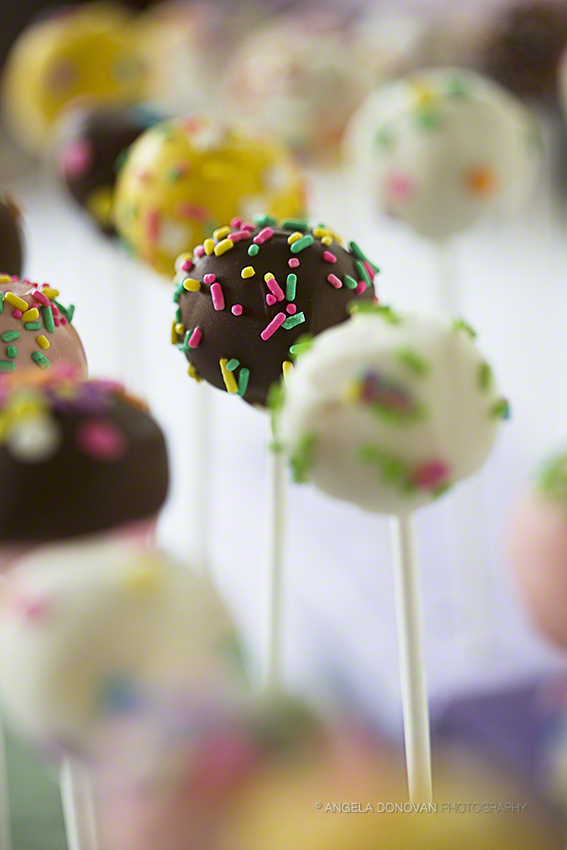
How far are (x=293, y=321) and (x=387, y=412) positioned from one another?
13 centimetres

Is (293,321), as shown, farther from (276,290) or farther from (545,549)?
(545,549)

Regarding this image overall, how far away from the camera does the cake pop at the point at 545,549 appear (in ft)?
1.89

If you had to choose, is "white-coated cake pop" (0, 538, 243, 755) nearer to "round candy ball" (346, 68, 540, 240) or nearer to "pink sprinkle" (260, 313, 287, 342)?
"pink sprinkle" (260, 313, 287, 342)

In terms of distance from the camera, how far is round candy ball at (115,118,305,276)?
76 centimetres

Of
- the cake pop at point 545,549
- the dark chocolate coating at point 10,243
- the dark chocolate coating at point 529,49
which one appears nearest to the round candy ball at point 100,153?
the dark chocolate coating at point 10,243

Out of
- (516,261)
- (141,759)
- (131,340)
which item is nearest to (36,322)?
(141,759)

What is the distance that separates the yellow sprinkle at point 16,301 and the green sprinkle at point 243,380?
13 cm

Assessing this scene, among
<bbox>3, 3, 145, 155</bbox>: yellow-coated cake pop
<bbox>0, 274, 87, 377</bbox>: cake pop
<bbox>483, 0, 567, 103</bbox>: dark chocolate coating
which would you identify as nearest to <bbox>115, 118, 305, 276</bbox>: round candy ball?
<bbox>0, 274, 87, 377</bbox>: cake pop

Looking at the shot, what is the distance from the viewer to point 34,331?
512 millimetres

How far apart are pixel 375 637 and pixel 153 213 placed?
64cm

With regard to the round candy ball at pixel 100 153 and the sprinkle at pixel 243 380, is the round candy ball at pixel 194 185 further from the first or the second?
the sprinkle at pixel 243 380

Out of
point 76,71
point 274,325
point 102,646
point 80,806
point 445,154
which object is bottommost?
point 80,806

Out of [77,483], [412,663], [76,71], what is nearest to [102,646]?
[77,483]

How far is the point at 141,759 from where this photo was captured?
375mm
